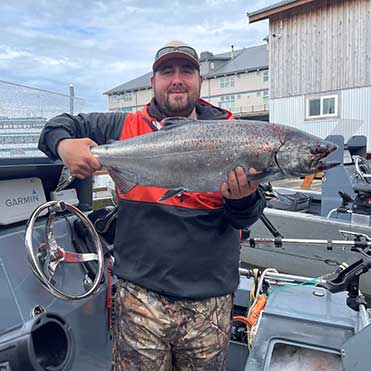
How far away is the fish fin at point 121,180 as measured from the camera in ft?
7.16

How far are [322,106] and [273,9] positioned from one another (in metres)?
4.92

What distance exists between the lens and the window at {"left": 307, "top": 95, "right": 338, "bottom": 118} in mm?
18489

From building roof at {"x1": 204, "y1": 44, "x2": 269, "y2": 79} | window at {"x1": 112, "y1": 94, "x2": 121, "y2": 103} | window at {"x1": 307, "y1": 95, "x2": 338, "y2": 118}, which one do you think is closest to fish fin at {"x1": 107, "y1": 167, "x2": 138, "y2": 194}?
window at {"x1": 307, "y1": 95, "x2": 338, "y2": 118}

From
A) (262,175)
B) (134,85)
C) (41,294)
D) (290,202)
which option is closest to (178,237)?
(262,175)

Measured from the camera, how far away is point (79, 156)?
2.15 metres

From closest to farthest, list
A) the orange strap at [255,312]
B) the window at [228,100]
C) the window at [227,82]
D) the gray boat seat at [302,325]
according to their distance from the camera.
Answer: the gray boat seat at [302,325] → the orange strap at [255,312] → the window at [227,82] → the window at [228,100]

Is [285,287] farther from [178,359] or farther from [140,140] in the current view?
[140,140]

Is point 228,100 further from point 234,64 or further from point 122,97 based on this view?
point 122,97

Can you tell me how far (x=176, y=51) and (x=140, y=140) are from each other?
59cm

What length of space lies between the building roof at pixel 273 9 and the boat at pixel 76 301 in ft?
58.1

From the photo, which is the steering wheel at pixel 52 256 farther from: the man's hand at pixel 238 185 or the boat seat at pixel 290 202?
the boat seat at pixel 290 202

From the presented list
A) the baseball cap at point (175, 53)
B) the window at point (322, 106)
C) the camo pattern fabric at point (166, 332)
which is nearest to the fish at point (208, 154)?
the baseball cap at point (175, 53)

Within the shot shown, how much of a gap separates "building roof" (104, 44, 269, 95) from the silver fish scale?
42291 mm

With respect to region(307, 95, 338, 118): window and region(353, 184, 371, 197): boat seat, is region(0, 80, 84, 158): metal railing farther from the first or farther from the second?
region(307, 95, 338, 118): window
